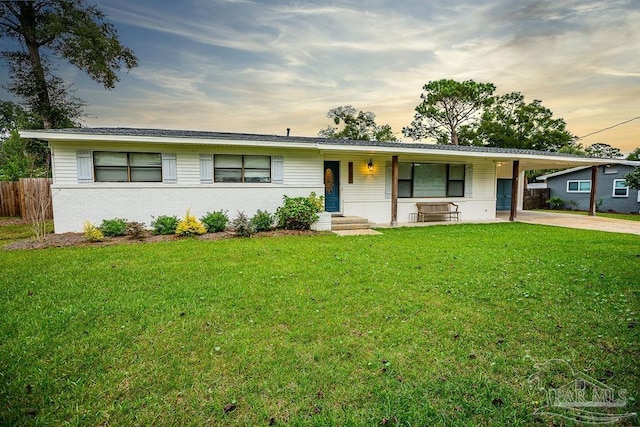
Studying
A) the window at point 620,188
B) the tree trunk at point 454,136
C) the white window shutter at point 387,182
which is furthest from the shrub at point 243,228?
the tree trunk at point 454,136

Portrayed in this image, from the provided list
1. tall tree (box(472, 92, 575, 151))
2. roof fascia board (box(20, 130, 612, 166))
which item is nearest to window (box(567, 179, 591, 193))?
roof fascia board (box(20, 130, 612, 166))

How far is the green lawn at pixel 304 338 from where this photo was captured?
6.98 feet

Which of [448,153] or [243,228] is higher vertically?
[448,153]

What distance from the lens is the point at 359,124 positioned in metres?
31.6

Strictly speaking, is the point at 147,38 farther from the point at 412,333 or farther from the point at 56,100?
the point at 412,333

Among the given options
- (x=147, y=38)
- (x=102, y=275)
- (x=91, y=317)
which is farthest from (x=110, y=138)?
(x=91, y=317)

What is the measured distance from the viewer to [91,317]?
351 cm

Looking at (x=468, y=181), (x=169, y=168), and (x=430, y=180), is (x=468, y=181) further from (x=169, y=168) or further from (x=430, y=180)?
(x=169, y=168)

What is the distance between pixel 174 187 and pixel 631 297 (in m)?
11.0

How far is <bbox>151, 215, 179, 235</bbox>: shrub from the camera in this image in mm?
9234

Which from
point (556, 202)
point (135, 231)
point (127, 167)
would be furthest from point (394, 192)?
point (556, 202)

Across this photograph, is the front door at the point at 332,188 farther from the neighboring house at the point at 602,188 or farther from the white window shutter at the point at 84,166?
the neighboring house at the point at 602,188

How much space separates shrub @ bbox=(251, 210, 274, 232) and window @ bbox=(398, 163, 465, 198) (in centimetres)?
592

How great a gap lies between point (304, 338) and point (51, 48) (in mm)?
21681
